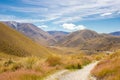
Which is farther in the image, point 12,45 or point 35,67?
point 12,45

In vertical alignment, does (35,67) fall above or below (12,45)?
above

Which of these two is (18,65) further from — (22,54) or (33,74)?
(22,54)

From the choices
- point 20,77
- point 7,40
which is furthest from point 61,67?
point 7,40

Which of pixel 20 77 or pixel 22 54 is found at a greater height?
pixel 20 77

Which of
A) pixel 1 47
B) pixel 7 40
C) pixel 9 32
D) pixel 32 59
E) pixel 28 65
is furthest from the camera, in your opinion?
pixel 9 32

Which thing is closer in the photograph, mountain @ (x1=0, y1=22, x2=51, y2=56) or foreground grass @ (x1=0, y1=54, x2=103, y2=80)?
foreground grass @ (x1=0, y1=54, x2=103, y2=80)

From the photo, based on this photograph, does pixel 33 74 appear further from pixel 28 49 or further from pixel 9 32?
pixel 9 32

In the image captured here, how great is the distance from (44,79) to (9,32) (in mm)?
165890

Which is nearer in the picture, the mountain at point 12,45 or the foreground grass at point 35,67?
the foreground grass at point 35,67

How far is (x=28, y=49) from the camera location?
174500 mm

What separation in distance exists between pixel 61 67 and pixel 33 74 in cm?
1225

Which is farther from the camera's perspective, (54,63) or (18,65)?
(54,63)

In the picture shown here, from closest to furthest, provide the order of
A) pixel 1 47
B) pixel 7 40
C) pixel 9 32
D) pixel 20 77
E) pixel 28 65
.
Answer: pixel 20 77, pixel 28 65, pixel 1 47, pixel 7 40, pixel 9 32

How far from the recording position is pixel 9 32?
611 ft
